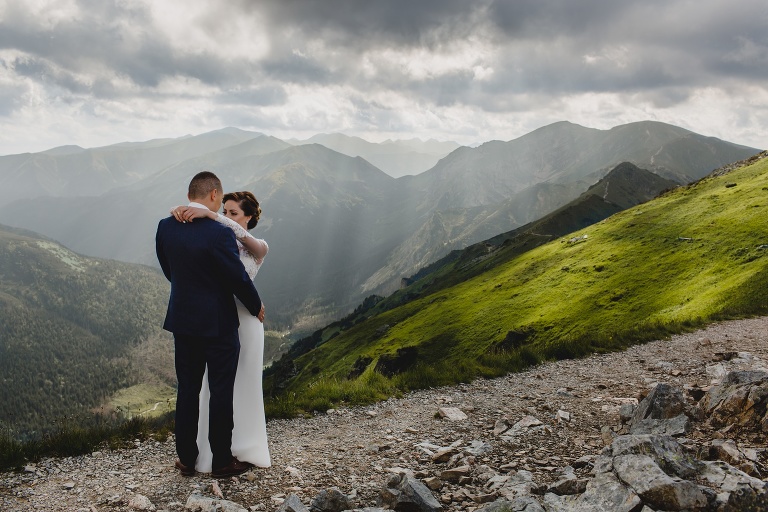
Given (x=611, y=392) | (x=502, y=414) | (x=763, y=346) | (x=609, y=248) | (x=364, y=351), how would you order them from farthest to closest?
(x=364, y=351) → (x=609, y=248) → (x=763, y=346) → (x=611, y=392) → (x=502, y=414)

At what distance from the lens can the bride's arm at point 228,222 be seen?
23.0ft

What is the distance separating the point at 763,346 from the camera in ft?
52.0

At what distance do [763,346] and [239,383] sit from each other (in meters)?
19.0

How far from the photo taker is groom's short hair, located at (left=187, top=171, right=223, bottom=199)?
7328 millimetres

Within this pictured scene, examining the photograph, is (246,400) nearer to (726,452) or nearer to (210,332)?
(210,332)

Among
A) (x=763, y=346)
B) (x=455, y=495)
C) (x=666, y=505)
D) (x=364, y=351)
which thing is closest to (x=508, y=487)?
(x=455, y=495)

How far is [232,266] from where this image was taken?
6.99 m

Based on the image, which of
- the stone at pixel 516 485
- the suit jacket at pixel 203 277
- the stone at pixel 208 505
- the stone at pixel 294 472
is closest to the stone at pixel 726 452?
the stone at pixel 516 485

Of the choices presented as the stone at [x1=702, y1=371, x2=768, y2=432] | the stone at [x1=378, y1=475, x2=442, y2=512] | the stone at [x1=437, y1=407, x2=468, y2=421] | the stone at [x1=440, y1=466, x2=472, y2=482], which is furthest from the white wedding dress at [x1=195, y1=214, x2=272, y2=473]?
the stone at [x1=702, y1=371, x2=768, y2=432]

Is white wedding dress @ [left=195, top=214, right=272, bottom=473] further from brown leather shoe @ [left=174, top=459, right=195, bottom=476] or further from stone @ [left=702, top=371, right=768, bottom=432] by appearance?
stone @ [left=702, top=371, right=768, bottom=432]

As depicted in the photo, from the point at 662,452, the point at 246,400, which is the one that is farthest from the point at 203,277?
the point at 662,452

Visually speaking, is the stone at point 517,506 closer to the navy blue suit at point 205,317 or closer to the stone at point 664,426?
the stone at point 664,426

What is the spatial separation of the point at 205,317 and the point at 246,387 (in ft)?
5.23

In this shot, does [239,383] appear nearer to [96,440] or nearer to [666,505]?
[96,440]
